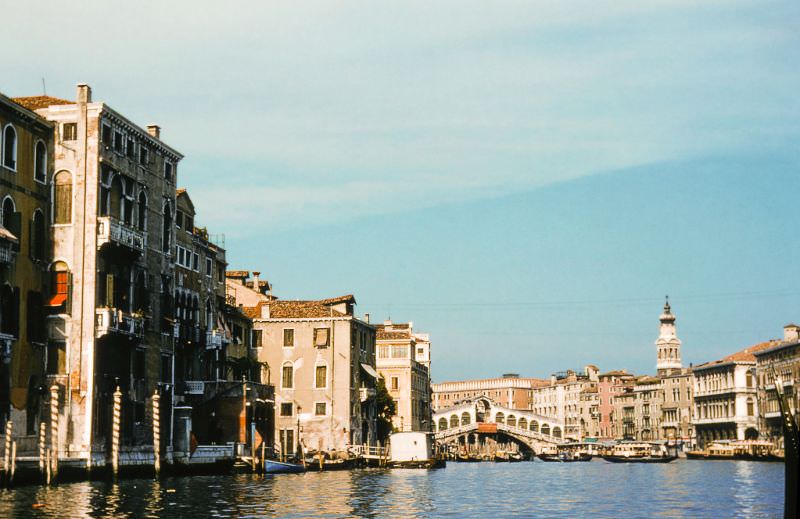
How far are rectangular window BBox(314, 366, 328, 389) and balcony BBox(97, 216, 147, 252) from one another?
2418 centimetres

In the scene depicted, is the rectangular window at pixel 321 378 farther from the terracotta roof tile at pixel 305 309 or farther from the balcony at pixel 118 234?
the balcony at pixel 118 234

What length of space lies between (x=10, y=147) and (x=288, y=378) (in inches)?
1221

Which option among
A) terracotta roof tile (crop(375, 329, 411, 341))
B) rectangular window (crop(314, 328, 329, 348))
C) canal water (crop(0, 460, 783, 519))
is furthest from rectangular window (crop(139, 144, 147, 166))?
terracotta roof tile (crop(375, 329, 411, 341))

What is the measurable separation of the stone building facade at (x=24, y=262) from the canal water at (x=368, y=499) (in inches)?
146

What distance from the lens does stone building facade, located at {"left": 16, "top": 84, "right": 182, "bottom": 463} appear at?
1574 inches

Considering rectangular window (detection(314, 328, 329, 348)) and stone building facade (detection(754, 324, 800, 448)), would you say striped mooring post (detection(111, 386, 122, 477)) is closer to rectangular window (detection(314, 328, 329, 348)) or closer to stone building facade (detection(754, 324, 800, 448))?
rectangular window (detection(314, 328, 329, 348))

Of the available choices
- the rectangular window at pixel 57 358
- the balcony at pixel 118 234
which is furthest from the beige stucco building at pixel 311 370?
the rectangular window at pixel 57 358

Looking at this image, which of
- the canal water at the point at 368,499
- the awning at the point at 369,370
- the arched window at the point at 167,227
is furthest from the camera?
the awning at the point at 369,370

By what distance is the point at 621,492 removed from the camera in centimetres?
4478

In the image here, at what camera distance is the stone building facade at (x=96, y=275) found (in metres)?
40.0

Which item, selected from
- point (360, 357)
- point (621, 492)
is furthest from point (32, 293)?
point (360, 357)

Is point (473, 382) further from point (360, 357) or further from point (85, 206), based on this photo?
point (85, 206)

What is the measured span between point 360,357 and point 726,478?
22584mm

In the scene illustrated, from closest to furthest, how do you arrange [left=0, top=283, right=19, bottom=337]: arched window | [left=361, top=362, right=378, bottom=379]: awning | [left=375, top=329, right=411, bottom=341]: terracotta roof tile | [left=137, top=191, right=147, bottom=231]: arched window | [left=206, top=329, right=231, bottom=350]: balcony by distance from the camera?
[left=0, top=283, right=19, bottom=337]: arched window, [left=137, top=191, right=147, bottom=231]: arched window, [left=206, top=329, right=231, bottom=350]: balcony, [left=361, top=362, right=378, bottom=379]: awning, [left=375, top=329, right=411, bottom=341]: terracotta roof tile
